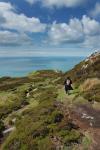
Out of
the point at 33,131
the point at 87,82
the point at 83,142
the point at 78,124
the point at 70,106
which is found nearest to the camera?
the point at 83,142

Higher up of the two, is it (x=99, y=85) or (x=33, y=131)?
(x=99, y=85)

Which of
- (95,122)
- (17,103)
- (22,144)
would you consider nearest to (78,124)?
(95,122)

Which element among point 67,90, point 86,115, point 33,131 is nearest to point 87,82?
point 67,90

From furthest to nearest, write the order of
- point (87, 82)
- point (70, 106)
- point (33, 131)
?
point (87, 82) → point (70, 106) → point (33, 131)

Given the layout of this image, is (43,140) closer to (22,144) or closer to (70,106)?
(22,144)

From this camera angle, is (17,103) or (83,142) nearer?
(83,142)

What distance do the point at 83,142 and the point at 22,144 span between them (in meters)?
3.90

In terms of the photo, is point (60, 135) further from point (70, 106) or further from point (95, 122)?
point (70, 106)

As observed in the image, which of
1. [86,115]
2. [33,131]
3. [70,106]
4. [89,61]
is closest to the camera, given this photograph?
[33,131]

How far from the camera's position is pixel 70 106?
29.6 meters

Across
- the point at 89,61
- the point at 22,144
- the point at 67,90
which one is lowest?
the point at 22,144

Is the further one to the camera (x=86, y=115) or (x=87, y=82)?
(x=87, y=82)

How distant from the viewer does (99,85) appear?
114 ft

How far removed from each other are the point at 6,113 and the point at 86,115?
1018 cm
